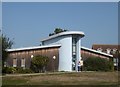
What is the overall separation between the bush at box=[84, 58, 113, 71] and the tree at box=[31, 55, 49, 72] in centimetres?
677

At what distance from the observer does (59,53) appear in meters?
52.8

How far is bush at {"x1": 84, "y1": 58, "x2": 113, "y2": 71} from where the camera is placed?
172 feet

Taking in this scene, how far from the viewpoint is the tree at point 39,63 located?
4828 centimetres

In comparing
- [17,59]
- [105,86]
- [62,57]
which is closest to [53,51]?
[62,57]

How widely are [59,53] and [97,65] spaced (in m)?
6.11

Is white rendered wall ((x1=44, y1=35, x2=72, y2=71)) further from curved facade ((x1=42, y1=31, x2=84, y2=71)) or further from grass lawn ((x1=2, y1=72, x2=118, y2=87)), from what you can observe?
grass lawn ((x1=2, y1=72, x2=118, y2=87))

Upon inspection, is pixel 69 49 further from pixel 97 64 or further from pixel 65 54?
pixel 97 64

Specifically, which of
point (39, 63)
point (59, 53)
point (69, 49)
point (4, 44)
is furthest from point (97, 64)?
point (4, 44)

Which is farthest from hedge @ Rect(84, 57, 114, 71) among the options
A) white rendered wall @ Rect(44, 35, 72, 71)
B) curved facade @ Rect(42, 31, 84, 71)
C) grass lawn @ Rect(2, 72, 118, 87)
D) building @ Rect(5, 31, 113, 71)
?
grass lawn @ Rect(2, 72, 118, 87)

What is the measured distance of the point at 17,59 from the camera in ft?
165

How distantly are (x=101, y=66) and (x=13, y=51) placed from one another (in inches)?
544

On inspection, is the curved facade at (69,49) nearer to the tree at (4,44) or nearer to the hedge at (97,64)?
the hedge at (97,64)

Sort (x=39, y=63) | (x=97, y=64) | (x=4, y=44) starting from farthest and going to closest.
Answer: (x=97, y=64)
(x=39, y=63)
(x=4, y=44)

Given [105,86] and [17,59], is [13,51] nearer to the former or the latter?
[17,59]
